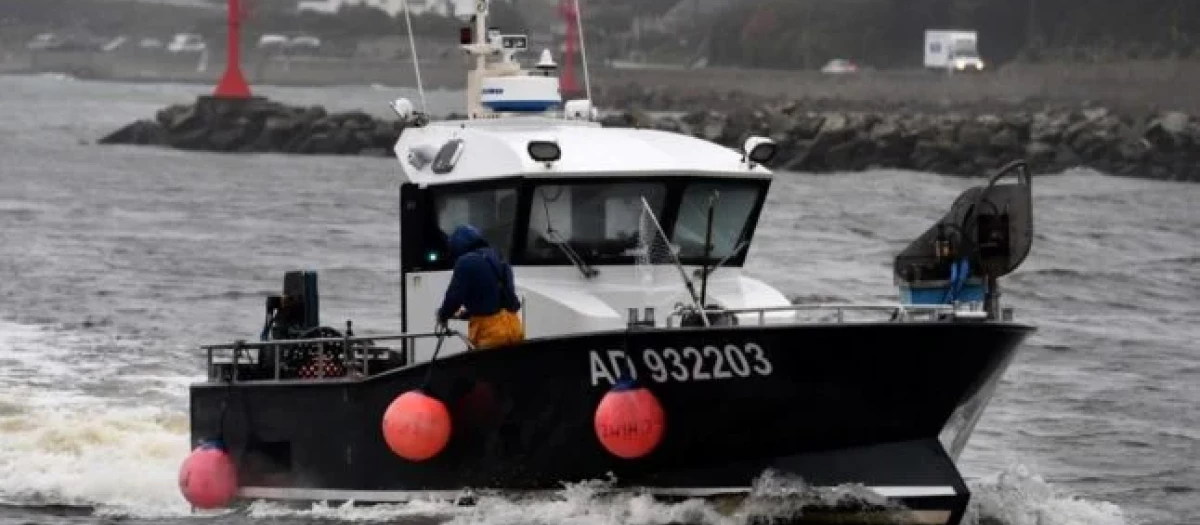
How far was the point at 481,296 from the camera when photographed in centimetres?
1464

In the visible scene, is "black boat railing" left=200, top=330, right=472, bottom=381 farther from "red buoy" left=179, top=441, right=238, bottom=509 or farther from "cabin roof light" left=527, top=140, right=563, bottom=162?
"cabin roof light" left=527, top=140, right=563, bottom=162

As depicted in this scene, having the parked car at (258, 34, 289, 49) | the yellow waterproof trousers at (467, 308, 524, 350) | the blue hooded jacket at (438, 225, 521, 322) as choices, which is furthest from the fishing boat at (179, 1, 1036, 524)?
the parked car at (258, 34, 289, 49)

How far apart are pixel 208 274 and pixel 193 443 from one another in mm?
16829

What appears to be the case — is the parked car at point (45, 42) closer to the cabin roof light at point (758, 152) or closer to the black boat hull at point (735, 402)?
the cabin roof light at point (758, 152)

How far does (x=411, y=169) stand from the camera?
52.6 ft

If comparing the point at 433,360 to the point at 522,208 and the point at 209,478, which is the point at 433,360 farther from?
the point at 209,478

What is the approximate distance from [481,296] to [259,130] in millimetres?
57085

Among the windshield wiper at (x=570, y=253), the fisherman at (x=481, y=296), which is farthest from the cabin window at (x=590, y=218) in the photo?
the fisherman at (x=481, y=296)

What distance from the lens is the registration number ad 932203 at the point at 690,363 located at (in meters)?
14.1

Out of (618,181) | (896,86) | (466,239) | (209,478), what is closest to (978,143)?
(896,86)

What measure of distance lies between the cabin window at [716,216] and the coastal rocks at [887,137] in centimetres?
4201

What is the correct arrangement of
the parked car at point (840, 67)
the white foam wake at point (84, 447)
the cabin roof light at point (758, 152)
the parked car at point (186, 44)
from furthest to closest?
the parked car at point (186, 44) < the parked car at point (840, 67) < the white foam wake at point (84, 447) < the cabin roof light at point (758, 152)

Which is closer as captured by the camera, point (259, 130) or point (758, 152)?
point (758, 152)

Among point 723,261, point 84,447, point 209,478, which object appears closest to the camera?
point 723,261
